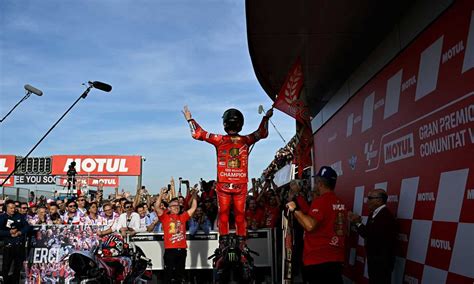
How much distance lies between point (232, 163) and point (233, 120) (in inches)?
22.3

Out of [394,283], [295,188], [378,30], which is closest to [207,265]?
[295,188]

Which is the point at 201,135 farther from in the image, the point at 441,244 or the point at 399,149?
the point at 441,244

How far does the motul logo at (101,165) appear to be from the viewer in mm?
45469

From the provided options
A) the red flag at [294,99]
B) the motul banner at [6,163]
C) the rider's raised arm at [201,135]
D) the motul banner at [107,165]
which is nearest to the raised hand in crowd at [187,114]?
the rider's raised arm at [201,135]

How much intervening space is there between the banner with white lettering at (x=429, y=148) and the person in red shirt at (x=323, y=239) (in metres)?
0.85

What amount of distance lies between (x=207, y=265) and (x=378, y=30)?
183 inches

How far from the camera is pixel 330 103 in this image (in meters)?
9.16

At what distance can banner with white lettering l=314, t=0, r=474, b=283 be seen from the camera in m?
3.62

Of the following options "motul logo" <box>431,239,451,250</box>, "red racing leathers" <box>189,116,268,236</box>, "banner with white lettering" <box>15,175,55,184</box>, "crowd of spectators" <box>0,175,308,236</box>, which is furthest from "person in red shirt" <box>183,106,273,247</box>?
"banner with white lettering" <box>15,175,55,184</box>

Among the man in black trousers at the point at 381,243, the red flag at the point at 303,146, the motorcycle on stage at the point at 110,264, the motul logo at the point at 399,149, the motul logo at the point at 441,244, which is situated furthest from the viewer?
the red flag at the point at 303,146

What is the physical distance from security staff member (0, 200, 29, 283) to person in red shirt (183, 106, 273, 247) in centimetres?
460

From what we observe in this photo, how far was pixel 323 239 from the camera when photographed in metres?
4.21

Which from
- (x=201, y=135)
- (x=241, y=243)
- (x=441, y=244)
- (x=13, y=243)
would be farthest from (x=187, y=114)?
(x=13, y=243)

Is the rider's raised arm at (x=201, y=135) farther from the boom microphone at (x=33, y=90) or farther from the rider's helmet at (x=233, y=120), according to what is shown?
the boom microphone at (x=33, y=90)
